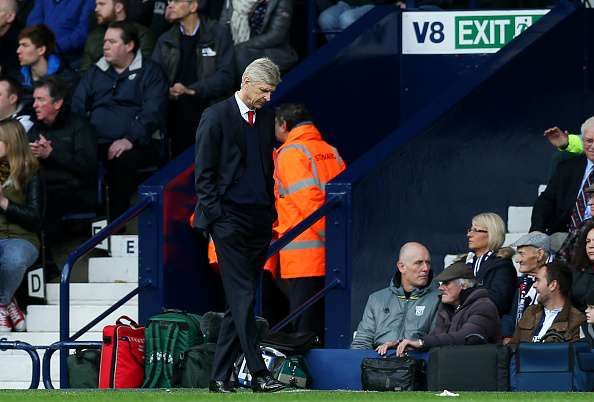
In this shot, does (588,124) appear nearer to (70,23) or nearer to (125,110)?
(125,110)

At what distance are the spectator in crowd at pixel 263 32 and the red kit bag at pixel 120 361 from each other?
3690 millimetres

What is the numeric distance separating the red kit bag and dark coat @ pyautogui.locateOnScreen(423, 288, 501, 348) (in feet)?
6.63

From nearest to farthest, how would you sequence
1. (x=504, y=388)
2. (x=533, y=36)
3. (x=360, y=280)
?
(x=504, y=388)
(x=360, y=280)
(x=533, y=36)

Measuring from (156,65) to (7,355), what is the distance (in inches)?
108

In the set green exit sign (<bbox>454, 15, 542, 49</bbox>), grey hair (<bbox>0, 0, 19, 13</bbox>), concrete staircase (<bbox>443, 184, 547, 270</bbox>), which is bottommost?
concrete staircase (<bbox>443, 184, 547, 270</bbox>)

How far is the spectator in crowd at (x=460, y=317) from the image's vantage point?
1388cm

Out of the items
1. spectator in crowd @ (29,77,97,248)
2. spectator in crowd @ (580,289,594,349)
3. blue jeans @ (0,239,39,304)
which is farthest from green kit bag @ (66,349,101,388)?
spectator in crowd @ (580,289,594,349)

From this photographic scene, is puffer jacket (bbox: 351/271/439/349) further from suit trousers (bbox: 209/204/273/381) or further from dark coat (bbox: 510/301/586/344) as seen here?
suit trousers (bbox: 209/204/273/381)

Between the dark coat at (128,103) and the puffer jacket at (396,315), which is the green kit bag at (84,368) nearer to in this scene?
the puffer jacket at (396,315)

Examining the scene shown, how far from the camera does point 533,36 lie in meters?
16.8

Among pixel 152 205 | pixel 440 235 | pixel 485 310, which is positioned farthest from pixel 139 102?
pixel 485 310

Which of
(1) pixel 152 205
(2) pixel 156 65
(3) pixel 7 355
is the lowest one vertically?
(3) pixel 7 355

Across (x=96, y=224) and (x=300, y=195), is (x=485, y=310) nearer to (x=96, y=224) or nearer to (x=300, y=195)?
(x=300, y=195)

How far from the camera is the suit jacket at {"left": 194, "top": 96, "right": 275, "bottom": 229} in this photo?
12555mm
